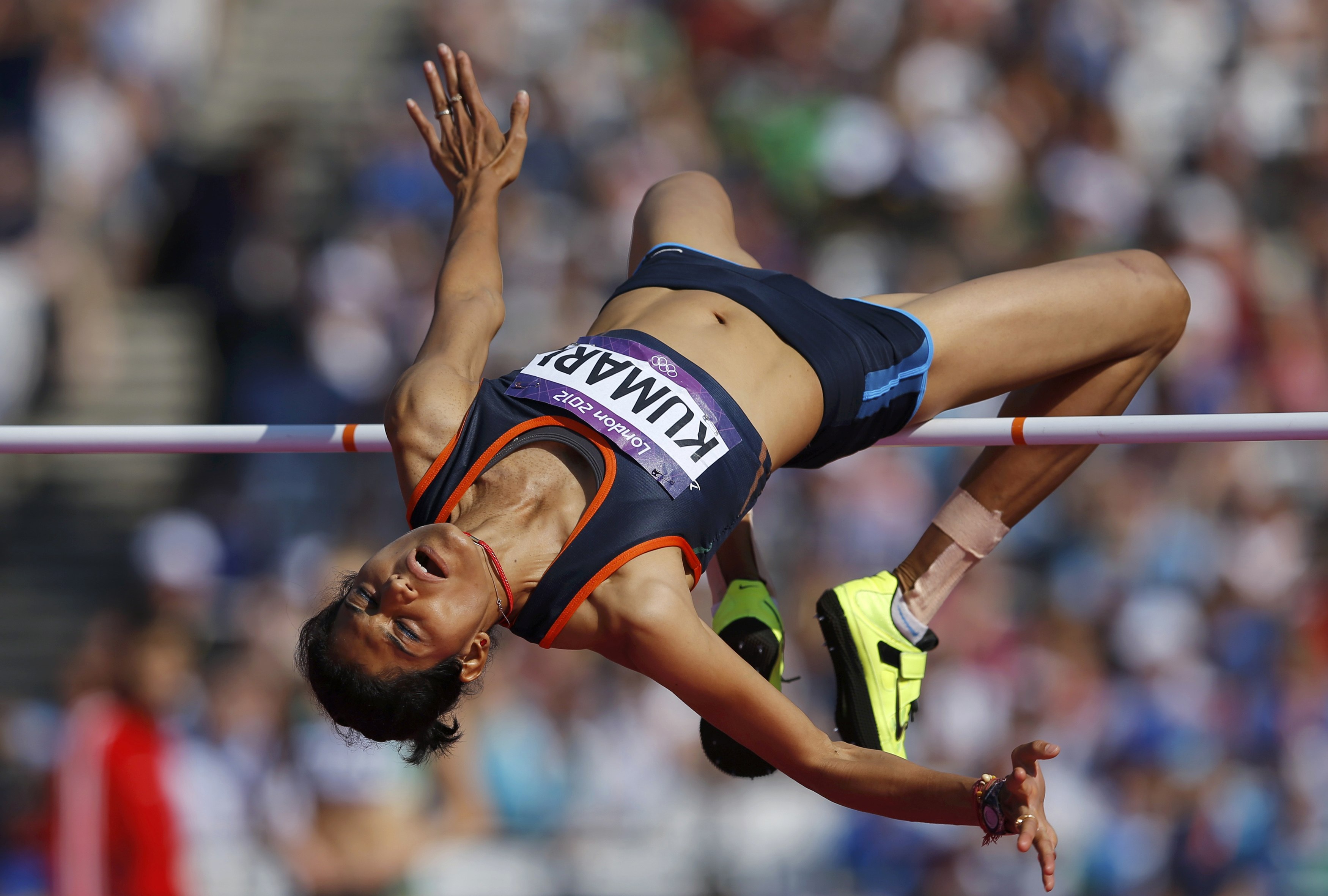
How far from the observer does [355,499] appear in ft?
23.7

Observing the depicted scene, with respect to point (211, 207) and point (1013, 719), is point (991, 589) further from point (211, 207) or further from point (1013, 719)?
point (211, 207)

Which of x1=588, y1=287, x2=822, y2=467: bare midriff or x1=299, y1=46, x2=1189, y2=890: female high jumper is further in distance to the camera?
x1=588, y1=287, x2=822, y2=467: bare midriff

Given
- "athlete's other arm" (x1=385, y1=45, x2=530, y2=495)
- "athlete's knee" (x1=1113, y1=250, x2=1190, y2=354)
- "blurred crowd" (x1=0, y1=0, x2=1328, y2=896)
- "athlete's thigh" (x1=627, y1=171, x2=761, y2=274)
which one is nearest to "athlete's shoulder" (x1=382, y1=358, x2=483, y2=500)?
"athlete's other arm" (x1=385, y1=45, x2=530, y2=495)

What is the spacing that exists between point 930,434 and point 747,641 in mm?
717

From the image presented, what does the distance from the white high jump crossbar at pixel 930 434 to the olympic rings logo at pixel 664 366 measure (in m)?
0.68

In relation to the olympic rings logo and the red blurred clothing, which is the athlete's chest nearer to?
the olympic rings logo

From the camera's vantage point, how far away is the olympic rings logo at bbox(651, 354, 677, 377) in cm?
338

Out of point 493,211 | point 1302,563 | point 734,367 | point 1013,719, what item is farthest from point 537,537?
point 1302,563

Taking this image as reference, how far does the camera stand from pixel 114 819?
6148 millimetres

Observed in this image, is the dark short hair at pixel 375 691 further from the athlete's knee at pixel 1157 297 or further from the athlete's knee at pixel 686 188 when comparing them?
the athlete's knee at pixel 1157 297

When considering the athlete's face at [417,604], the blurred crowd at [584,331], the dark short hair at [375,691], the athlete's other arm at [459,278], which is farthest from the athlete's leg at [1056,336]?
the blurred crowd at [584,331]

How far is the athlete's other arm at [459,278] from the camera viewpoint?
331 cm

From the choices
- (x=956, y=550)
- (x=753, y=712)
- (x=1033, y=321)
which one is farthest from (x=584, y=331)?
(x=753, y=712)

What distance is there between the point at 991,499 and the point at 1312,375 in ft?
14.2
